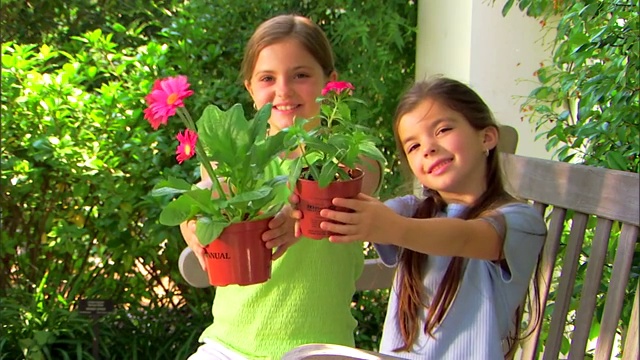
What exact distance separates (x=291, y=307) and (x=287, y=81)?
0.45 metres

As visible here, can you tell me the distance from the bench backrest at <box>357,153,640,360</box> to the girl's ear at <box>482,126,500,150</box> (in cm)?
8

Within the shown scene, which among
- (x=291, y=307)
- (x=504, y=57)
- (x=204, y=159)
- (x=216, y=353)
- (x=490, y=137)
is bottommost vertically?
(x=216, y=353)

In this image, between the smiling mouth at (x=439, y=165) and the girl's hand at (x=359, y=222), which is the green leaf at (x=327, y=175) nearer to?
the girl's hand at (x=359, y=222)

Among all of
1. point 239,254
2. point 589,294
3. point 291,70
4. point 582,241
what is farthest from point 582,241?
point 291,70

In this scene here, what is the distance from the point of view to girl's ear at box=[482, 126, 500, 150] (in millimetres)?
1326

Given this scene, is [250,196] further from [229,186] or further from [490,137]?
[490,137]

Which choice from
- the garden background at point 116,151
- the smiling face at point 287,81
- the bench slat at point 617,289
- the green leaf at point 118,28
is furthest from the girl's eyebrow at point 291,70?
the green leaf at point 118,28

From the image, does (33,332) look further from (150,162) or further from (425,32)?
(425,32)

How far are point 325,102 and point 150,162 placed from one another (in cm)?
139

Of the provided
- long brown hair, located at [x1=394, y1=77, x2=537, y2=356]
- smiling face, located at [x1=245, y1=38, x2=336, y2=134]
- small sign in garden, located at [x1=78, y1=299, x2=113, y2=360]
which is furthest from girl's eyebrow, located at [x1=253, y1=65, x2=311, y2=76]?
small sign in garden, located at [x1=78, y1=299, x2=113, y2=360]

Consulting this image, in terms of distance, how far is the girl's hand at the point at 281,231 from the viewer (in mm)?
1222

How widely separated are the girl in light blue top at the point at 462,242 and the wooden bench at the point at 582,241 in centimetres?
5

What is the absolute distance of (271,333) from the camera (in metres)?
1.56

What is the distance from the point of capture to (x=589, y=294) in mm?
1202
